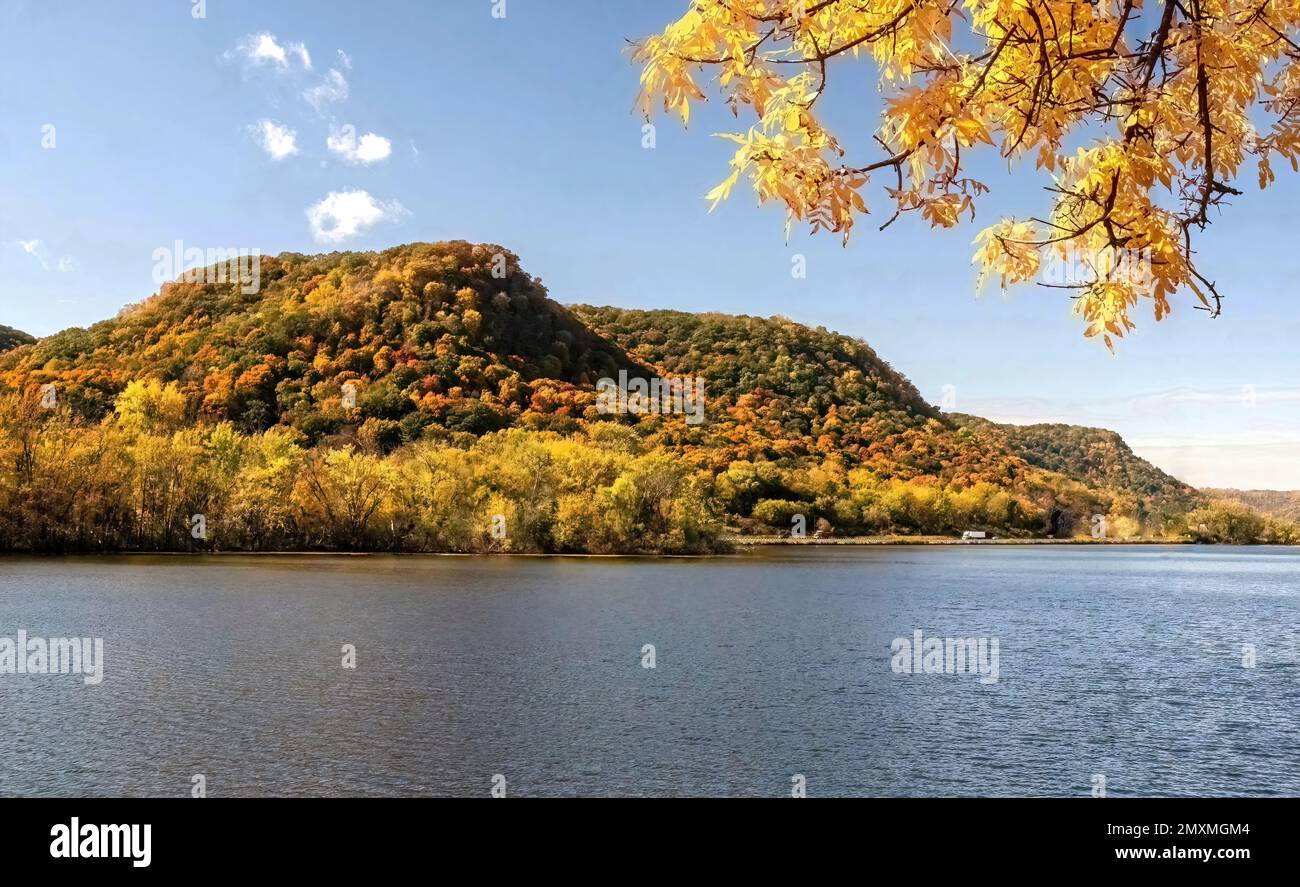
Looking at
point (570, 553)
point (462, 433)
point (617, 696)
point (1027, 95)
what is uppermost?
point (462, 433)

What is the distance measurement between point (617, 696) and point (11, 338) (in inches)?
2785

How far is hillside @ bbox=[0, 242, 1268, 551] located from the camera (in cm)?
4012

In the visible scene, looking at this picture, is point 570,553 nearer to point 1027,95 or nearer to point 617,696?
point 617,696

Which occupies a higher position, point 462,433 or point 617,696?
point 462,433

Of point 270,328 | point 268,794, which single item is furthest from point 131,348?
point 268,794

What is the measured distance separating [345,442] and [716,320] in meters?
46.0

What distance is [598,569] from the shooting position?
36.2m

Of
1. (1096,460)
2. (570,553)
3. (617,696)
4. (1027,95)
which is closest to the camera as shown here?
(1027,95)

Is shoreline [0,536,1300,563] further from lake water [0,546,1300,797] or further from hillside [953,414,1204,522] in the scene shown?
hillside [953,414,1204,522]

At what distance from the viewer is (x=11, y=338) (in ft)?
223

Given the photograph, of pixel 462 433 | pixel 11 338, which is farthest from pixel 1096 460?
pixel 11 338

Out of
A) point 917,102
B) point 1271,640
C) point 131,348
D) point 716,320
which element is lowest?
point 1271,640

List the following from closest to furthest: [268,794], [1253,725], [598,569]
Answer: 1. [268,794]
2. [1253,725]
3. [598,569]
